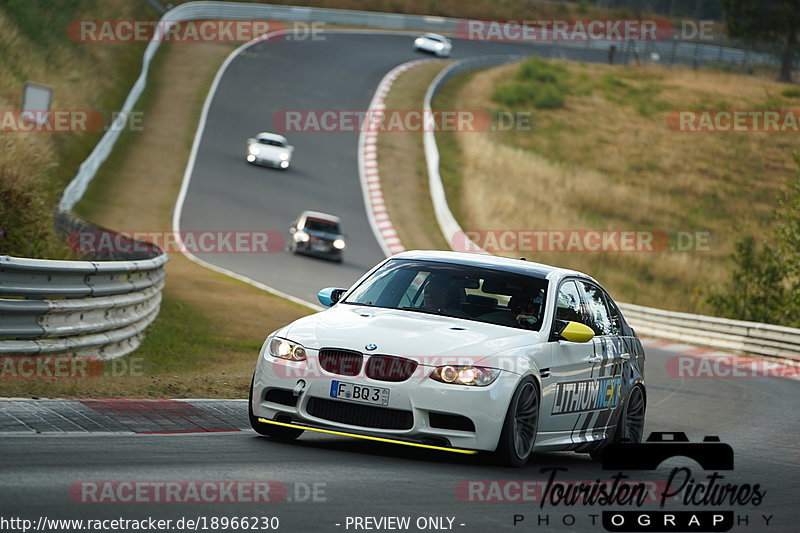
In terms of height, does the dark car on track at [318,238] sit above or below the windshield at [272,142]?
below

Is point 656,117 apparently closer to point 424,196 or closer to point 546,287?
point 424,196

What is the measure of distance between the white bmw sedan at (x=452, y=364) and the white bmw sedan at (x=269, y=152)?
35.2 metres

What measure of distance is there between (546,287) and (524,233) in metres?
32.2

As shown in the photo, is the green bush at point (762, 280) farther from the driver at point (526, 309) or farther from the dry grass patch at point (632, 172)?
the driver at point (526, 309)

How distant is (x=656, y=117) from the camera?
6456 cm

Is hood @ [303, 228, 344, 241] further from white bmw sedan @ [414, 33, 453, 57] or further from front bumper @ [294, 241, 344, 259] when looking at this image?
white bmw sedan @ [414, 33, 453, 57]

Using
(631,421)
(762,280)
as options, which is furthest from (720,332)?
(631,421)

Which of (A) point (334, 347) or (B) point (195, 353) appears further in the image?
(B) point (195, 353)

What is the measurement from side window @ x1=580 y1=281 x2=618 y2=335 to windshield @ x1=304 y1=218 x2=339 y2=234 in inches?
942

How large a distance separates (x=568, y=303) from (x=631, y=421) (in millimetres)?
1552

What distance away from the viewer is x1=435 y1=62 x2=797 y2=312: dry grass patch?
39.9 metres

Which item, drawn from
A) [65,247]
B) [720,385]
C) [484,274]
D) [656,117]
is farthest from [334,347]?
[656,117]

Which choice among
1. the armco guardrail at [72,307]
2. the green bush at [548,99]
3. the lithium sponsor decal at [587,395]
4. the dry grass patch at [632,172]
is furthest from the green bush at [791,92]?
the lithium sponsor decal at [587,395]

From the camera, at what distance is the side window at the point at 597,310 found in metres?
10.4
